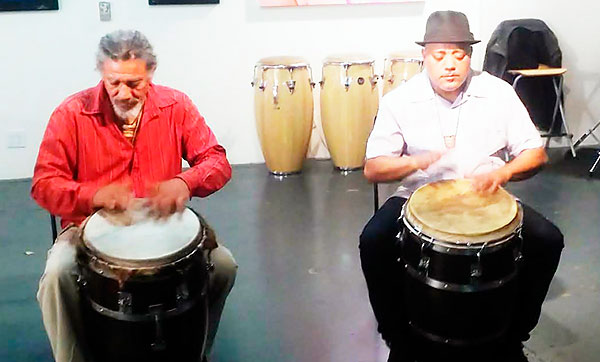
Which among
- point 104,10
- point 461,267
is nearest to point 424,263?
point 461,267

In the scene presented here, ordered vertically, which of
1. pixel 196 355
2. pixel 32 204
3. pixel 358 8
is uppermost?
pixel 358 8

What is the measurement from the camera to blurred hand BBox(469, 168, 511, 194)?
2.16m

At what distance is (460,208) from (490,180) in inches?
5.7

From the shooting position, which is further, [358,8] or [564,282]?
[358,8]

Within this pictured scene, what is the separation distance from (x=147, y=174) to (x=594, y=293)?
1684 mm

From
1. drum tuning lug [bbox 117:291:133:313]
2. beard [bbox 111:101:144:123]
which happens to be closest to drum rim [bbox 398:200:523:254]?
drum tuning lug [bbox 117:291:133:313]

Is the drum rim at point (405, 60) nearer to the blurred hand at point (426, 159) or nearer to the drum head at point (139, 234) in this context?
the blurred hand at point (426, 159)

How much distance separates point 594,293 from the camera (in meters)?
2.79

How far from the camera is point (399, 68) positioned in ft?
14.5

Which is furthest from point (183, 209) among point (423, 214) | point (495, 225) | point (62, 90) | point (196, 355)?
point (62, 90)

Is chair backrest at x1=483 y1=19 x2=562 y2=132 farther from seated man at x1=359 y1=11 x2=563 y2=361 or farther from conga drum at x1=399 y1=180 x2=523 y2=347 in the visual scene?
conga drum at x1=399 y1=180 x2=523 y2=347

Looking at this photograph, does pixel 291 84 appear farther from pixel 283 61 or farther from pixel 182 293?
pixel 182 293

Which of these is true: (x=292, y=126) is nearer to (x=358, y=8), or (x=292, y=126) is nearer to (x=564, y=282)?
(x=358, y=8)

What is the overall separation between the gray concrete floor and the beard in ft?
2.72
